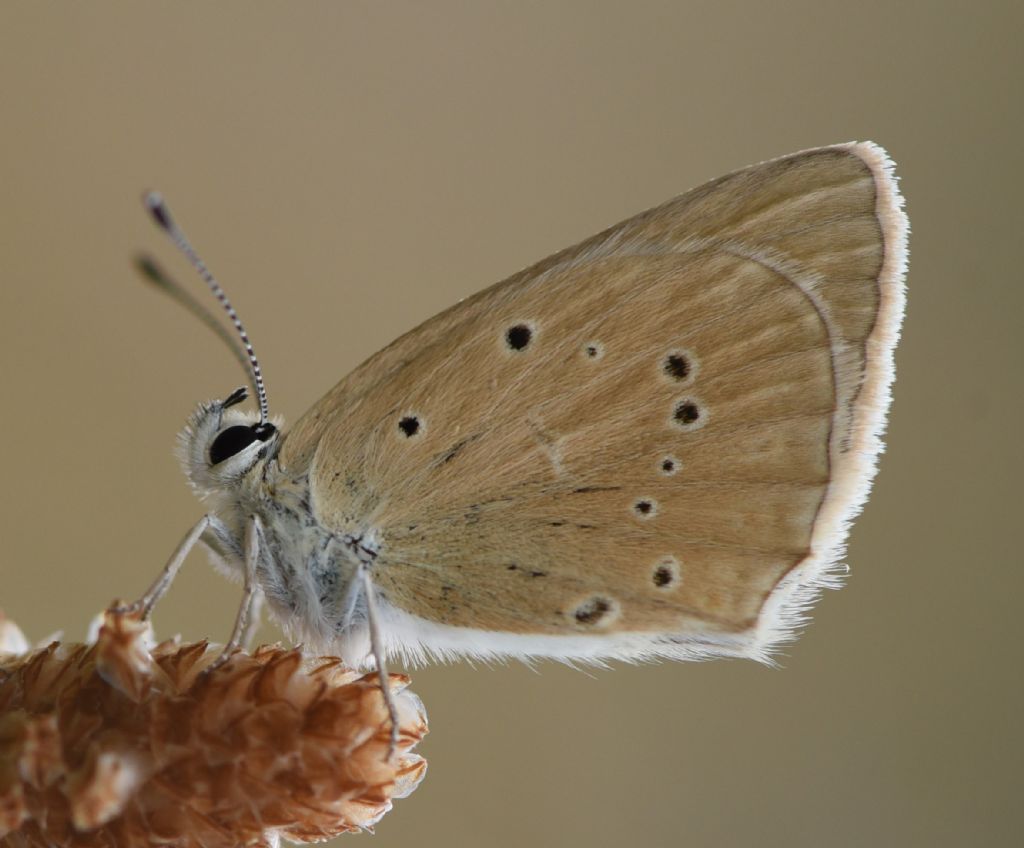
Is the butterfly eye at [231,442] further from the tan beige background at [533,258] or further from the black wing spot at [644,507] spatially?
the tan beige background at [533,258]

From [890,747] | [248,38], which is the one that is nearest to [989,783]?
[890,747]

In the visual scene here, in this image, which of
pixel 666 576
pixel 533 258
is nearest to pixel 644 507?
pixel 666 576

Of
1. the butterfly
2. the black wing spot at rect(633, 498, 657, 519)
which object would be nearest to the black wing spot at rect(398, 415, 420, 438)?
the butterfly

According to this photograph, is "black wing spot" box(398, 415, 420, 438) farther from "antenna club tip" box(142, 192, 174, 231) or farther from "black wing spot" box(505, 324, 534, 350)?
"antenna club tip" box(142, 192, 174, 231)

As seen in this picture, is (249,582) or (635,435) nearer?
(249,582)

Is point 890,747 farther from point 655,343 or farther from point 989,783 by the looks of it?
point 655,343

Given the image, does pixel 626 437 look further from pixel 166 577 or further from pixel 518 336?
pixel 166 577
